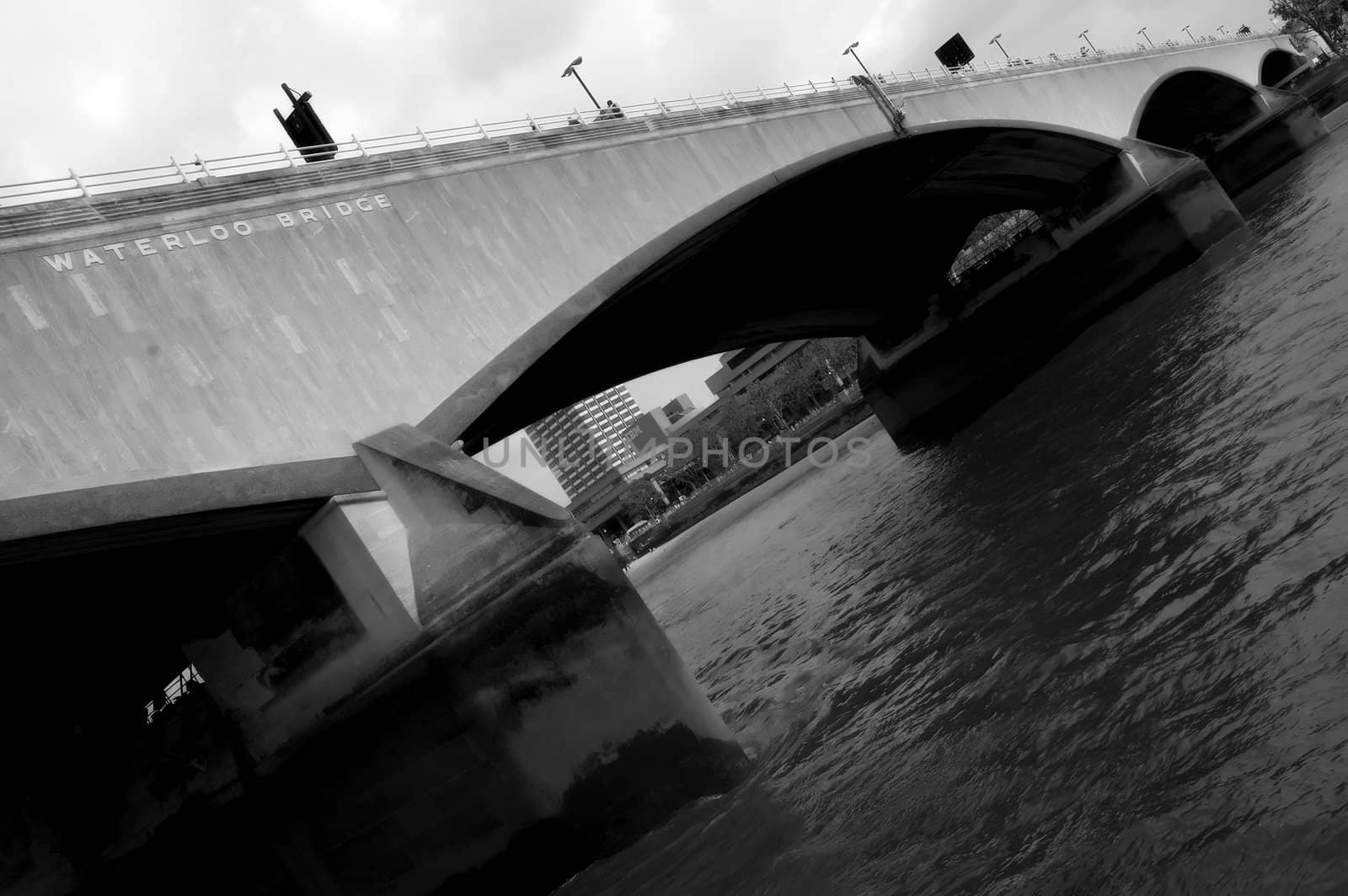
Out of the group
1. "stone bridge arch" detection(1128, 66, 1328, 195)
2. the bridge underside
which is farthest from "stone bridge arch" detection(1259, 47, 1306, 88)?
the bridge underside

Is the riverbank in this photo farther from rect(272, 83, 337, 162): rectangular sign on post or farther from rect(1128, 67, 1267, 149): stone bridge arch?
rect(272, 83, 337, 162): rectangular sign on post

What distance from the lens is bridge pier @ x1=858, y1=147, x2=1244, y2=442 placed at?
31688mm

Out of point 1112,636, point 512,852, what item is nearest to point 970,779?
point 1112,636

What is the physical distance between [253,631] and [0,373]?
425 centimetres

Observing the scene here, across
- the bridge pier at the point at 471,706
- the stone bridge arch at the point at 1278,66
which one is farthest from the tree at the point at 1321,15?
the bridge pier at the point at 471,706

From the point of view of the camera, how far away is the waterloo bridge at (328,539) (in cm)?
981

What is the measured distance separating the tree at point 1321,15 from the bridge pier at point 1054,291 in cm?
5622

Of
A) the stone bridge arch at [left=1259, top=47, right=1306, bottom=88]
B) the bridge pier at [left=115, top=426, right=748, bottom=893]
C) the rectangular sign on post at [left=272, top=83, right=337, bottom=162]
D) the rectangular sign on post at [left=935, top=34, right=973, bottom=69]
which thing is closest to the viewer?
the bridge pier at [left=115, top=426, right=748, bottom=893]

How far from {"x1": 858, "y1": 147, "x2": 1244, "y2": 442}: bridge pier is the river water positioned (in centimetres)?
1328

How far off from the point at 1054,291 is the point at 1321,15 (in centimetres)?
6168

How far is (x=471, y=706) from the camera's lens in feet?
32.3

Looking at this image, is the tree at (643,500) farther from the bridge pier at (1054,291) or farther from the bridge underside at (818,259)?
the bridge underside at (818,259)

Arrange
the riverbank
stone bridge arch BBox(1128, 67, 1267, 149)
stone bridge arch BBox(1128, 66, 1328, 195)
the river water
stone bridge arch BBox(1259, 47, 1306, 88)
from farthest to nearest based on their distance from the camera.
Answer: the riverbank → stone bridge arch BBox(1259, 47, 1306, 88) → stone bridge arch BBox(1128, 66, 1328, 195) → stone bridge arch BBox(1128, 67, 1267, 149) → the river water

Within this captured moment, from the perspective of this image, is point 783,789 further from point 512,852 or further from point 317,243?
point 317,243
